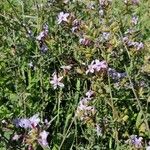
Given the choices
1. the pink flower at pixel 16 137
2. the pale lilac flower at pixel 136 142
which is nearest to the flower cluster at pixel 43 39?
the pale lilac flower at pixel 136 142

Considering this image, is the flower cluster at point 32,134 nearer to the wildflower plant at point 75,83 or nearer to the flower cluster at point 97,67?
the wildflower plant at point 75,83

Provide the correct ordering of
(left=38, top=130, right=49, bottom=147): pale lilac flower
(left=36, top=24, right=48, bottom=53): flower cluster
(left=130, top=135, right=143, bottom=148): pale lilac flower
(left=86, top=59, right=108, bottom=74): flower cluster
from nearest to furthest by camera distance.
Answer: (left=38, top=130, right=49, bottom=147): pale lilac flower, (left=130, top=135, right=143, bottom=148): pale lilac flower, (left=86, top=59, right=108, bottom=74): flower cluster, (left=36, top=24, right=48, bottom=53): flower cluster

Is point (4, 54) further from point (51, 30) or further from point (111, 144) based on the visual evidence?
point (111, 144)

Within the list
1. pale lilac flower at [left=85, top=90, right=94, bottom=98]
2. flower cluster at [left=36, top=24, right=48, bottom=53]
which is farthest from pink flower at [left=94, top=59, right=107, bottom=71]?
flower cluster at [left=36, top=24, right=48, bottom=53]

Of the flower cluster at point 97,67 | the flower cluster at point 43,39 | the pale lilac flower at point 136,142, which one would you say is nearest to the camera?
the pale lilac flower at point 136,142

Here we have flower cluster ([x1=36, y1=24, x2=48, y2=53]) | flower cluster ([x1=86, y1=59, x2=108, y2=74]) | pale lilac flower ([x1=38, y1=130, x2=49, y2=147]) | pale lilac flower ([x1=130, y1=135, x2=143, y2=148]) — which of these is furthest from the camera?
flower cluster ([x1=36, y1=24, x2=48, y2=53])

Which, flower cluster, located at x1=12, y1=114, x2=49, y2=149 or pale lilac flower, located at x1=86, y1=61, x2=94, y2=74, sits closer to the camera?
flower cluster, located at x1=12, y1=114, x2=49, y2=149

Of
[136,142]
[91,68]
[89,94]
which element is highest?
[91,68]

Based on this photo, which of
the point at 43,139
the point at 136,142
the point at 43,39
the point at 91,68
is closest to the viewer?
the point at 43,139

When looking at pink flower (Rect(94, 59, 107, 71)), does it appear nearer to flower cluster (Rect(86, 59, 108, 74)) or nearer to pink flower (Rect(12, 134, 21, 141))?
flower cluster (Rect(86, 59, 108, 74))

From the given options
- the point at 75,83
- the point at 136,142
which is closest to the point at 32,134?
the point at 136,142

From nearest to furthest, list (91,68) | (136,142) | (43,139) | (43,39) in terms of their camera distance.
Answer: (43,139), (136,142), (91,68), (43,39)

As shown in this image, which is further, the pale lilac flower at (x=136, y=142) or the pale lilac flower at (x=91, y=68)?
the pale lilac flower at (x=91, y=68)

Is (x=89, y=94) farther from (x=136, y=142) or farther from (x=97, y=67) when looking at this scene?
(x=136, y=142)
